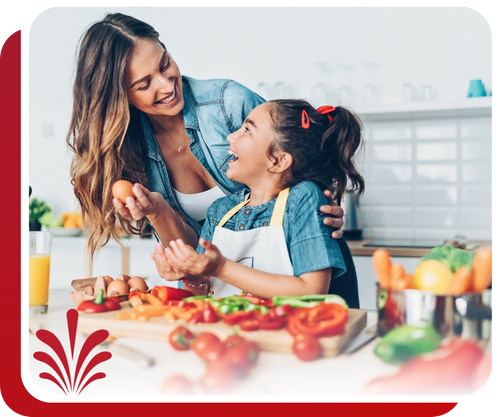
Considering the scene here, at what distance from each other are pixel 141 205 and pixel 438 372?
63 centimetres

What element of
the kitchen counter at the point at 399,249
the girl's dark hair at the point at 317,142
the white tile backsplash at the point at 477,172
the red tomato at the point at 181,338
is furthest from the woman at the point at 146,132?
the white tile backsplash at the point at 477,172

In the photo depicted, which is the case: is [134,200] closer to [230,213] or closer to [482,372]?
[230,213]

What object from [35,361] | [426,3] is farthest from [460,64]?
[35,361]

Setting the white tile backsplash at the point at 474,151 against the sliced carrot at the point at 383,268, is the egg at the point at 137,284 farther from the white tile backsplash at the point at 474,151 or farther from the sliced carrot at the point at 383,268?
the white tile backsplash at the point at 474,151

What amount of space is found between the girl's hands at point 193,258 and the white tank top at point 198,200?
13.3 inches

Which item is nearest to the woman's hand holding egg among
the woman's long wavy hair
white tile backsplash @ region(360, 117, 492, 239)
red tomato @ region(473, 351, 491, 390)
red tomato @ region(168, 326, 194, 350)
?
the woman's long wavy hair

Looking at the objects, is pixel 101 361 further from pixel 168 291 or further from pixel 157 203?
pixel 157 203

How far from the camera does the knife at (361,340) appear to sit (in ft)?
2.38

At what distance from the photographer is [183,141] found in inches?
44.9

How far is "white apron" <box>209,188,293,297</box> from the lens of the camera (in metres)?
A: 0.95

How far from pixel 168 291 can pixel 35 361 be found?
10.3 inches

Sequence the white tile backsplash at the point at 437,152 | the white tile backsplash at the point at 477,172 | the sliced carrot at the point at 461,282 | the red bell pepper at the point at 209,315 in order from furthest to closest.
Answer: the white tile backsplash at the point at 437,152, the white tile backsplash at the point at 477,172, the red bell pepper at the point at 209,315, the sliced carrot at the point at 461,282

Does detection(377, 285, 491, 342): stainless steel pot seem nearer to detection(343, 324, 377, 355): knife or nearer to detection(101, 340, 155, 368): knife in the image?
detection(343, 324, 377, 355): knife

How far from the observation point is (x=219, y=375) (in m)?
0.68
